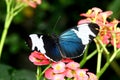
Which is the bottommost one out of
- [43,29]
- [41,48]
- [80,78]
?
[80,78]

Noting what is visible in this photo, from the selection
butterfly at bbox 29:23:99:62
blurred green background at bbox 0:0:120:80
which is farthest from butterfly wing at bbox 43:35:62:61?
blurred green background at bbox 0:0:120:80

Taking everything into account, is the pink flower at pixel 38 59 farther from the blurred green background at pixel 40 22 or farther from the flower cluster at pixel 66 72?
the blurred green background at pixel 40 22

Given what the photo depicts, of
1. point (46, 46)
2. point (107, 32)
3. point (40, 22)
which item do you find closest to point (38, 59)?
point (46, 46)

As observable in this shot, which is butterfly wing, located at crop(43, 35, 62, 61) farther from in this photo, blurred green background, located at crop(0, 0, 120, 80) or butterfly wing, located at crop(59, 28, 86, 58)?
blurred green background, located at crop(0, 0, 120, 80)

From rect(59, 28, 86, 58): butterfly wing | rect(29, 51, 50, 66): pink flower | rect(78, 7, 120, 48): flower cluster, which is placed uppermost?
rect(78, 7, 120, 48): flower cluster

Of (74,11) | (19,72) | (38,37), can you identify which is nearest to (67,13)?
(74,11)

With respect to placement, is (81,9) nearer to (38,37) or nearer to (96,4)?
(96,4)

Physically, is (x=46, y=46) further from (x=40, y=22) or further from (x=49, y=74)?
(x=40, y=22)
